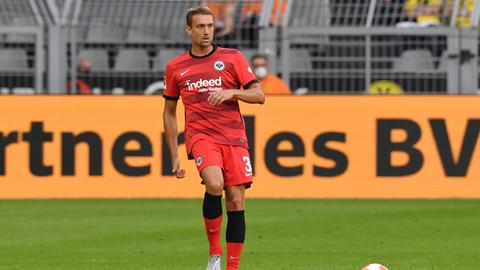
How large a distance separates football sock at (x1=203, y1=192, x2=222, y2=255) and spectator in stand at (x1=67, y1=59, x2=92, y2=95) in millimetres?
9624

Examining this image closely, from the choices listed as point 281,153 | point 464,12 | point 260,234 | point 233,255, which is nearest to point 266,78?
point 281,153

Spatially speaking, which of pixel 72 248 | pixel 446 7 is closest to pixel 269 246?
pixel 72 248

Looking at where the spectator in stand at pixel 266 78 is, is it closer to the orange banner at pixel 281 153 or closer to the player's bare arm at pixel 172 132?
the orange banner at pixel 281 153

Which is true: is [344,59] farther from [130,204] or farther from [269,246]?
[269,246]

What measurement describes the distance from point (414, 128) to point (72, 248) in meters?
7.45

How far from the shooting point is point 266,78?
63.3 ft

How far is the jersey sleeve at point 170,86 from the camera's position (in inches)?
399

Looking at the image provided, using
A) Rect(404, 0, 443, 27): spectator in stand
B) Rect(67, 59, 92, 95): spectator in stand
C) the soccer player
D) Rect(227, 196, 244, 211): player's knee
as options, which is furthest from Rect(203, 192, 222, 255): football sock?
Rect(404, 0, 443, 27): spectator in stand

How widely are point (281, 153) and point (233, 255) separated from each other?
870 centimetres

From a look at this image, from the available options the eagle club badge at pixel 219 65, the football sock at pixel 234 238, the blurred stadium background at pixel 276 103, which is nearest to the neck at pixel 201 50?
the eagle club badge at pixel 219 65

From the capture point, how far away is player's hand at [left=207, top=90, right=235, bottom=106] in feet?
31.4

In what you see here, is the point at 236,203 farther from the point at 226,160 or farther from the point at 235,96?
the point at 235,96

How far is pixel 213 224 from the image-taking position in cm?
1003

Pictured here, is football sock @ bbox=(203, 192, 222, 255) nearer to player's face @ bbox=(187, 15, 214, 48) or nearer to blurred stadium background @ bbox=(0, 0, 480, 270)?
player's face @ bbox=(187, 15, 214, 48)
